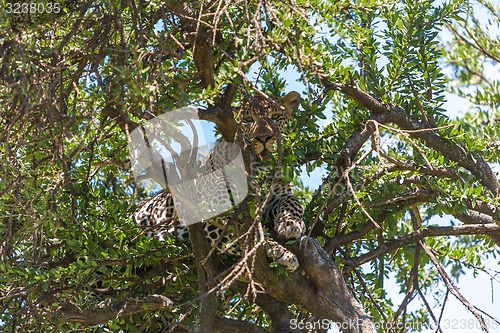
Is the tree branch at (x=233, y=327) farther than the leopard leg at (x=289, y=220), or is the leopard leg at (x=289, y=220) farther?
the leopard leg at (x=289, y=220)

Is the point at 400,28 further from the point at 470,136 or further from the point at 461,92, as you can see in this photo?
the point at 461,92

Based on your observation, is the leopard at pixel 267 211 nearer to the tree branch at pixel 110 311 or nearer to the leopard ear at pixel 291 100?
the leopard ear at pixel 291 100

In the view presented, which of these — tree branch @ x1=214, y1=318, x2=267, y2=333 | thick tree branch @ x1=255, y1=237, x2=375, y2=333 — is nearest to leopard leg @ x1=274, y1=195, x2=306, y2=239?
thick tree branch @ x1=255, y1=237, x2=375, y2=333

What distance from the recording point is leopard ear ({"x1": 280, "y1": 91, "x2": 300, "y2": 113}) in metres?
5.71

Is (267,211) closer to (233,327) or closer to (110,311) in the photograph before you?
Answer: (233,327)

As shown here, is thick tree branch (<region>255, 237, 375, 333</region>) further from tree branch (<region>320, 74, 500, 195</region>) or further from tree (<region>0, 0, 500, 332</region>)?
tree branch (<region>320, 74, 500, 195</region>)

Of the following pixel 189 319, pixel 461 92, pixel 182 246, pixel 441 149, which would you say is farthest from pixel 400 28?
pixel 189 319

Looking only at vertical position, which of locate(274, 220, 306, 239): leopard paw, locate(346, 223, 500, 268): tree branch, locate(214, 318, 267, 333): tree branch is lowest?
locate(214, 318, 267, 333): tree branch

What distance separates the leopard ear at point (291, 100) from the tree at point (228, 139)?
16 centimetres

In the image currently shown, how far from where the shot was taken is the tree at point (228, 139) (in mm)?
4199

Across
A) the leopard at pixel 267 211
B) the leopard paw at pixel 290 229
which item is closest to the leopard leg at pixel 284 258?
the leopard at pixel 267 211

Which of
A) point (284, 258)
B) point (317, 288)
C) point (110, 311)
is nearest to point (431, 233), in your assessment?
point (317, 288)

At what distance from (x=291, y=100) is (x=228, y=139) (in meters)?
1.01

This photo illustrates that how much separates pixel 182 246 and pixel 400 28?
2010 millimetres
